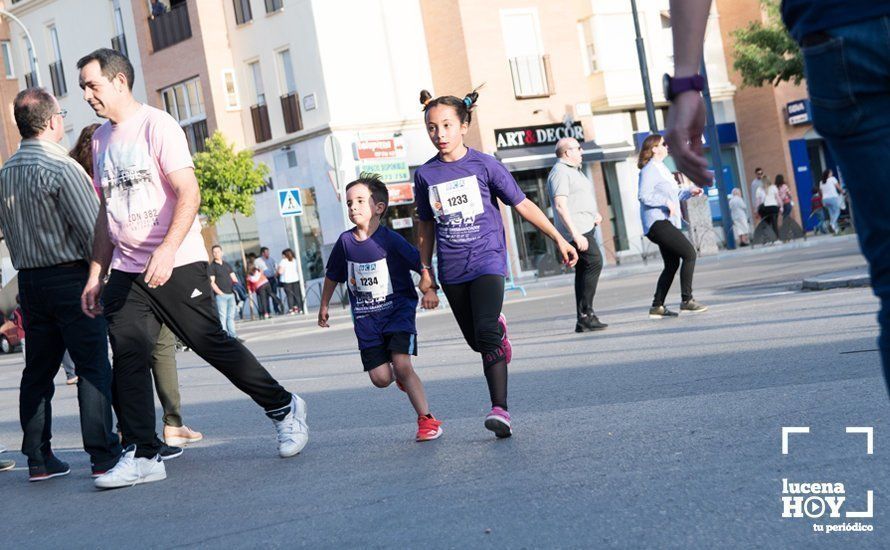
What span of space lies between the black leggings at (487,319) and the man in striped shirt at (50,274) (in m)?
2.01

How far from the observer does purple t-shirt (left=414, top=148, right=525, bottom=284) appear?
675 centimetres

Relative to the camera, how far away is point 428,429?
6609 mm

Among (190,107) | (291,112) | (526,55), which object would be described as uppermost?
(190,107)

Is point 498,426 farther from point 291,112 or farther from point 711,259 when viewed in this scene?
point 291,112

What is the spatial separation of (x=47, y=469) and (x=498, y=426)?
2.72m

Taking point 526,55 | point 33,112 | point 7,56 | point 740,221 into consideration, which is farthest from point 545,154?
point 33,112

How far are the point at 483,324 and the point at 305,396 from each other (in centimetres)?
383

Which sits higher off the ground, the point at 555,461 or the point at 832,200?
the point at 832,200

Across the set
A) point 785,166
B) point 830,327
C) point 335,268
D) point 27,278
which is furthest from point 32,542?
point 785,166

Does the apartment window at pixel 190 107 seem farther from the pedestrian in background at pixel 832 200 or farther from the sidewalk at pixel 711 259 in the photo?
the pedestrian in background at pixel 832 200

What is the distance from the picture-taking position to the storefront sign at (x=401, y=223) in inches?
1379

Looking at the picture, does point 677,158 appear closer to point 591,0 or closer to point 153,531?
point 153,531

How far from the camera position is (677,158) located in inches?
106

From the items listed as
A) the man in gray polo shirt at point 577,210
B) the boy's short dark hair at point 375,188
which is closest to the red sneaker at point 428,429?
the boy's short dark hair at point 375,188
